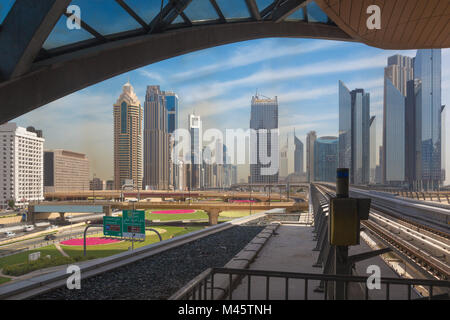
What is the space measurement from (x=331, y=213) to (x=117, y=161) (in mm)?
182052

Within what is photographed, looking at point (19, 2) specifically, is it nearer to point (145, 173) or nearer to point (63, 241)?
point (63, 241)

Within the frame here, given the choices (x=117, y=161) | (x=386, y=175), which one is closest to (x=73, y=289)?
(x=117, y=161)

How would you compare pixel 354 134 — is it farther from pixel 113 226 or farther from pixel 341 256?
pixel 341 256

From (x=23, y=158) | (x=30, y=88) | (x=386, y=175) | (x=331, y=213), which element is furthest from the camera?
(x=386, y=175)

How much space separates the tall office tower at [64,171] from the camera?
164000 mm

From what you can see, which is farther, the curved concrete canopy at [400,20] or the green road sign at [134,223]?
the green road sign at [134,223]

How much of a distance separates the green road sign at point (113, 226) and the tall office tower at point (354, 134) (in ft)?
209

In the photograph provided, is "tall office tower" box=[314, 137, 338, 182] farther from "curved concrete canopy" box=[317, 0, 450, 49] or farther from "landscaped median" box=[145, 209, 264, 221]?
"curved concrete canopy" box=[317, 0, 450, 49]

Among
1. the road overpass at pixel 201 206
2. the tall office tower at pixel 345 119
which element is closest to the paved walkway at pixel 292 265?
the road overpass at pixel 201 206

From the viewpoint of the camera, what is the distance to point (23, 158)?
393 ft

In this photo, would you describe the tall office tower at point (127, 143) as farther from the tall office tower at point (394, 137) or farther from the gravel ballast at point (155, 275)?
the gravel ballast at point (155, 275)

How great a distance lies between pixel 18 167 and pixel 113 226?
117m
